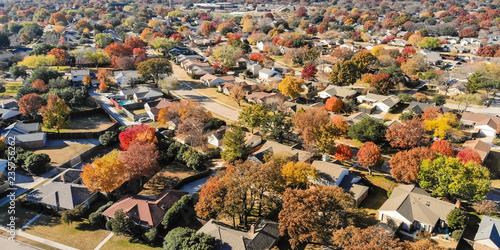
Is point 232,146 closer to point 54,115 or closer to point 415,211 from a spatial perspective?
point 415,211

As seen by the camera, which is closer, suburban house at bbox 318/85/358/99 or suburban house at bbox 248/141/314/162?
suburban house at bbox 248/141/314/162

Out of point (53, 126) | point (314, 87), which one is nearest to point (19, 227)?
point (53, 126)

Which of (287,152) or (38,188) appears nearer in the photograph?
(38,188)

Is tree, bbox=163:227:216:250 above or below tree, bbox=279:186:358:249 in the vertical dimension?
below

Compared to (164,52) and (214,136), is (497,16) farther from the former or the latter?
(214,136)

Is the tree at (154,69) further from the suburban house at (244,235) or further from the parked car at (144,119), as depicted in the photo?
the suburban house at (244,235)

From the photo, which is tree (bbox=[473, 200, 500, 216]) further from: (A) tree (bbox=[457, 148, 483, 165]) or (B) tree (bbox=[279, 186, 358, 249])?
(B) tree (bbox=[279, 186, 358, 249])

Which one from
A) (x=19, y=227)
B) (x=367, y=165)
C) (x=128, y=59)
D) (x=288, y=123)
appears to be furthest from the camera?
(x=128, y=59)

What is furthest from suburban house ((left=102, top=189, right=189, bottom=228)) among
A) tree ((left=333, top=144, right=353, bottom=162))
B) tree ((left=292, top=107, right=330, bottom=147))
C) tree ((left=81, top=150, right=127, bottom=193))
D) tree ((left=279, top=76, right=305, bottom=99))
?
tree ((left=279, top=76, right=305, bottom=99))
